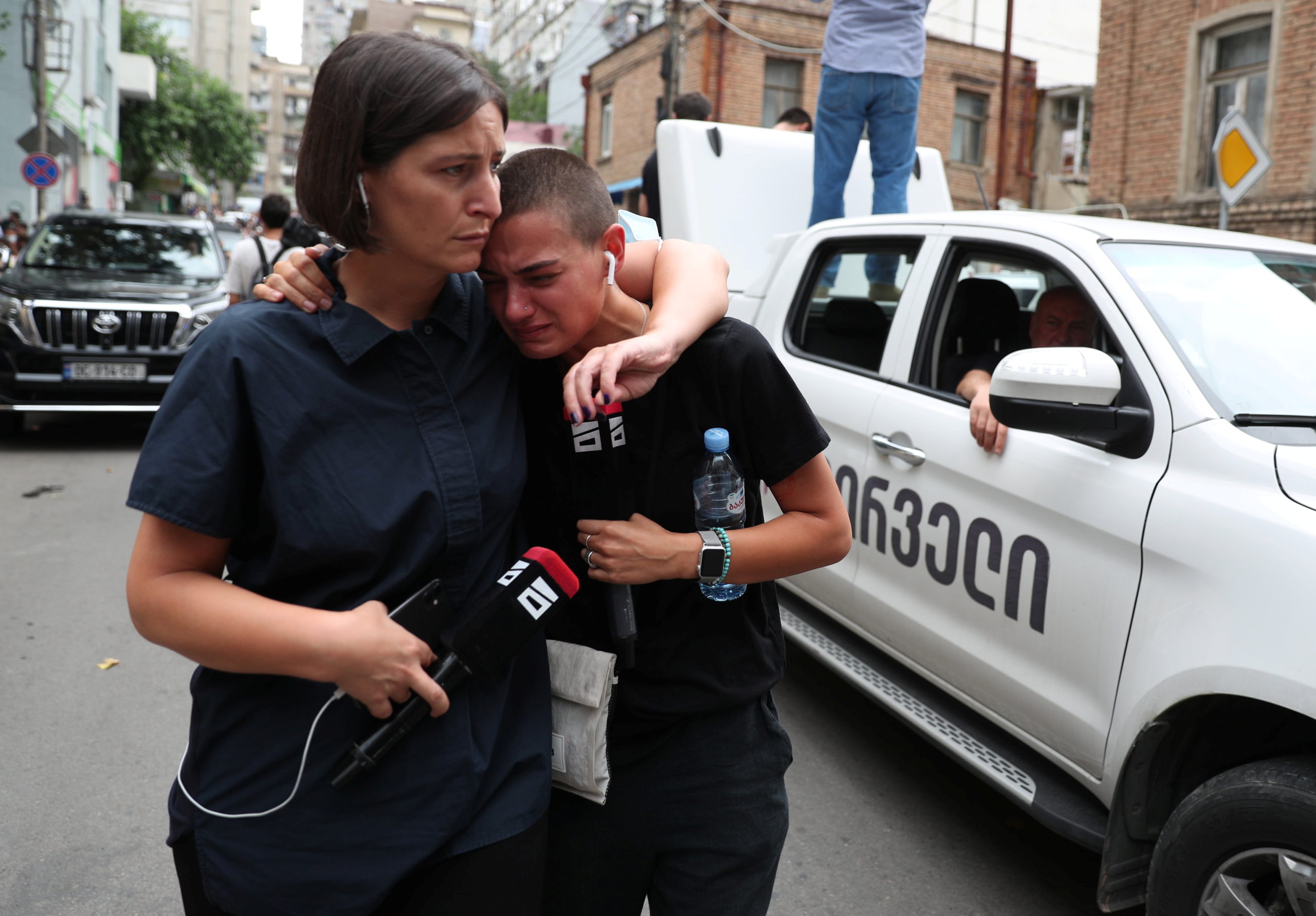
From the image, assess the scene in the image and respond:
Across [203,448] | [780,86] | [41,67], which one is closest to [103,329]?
[203,448]

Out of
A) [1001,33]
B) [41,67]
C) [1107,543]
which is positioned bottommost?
[1107,543]

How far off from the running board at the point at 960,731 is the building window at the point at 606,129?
27615mm

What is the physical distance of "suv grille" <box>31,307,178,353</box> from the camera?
8.34 meters

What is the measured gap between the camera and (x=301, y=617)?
126 centimetres

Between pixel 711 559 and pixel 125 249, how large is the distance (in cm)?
953

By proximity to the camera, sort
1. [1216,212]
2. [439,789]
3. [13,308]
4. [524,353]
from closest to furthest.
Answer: [439,789] < [524,353] < [13,308] < [1216,212]

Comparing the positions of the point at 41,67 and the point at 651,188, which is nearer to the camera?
the point at 651,188

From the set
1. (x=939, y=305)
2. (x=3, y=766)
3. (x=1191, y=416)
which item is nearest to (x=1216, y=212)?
(x=939, y=305)

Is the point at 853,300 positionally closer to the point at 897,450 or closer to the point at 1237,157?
the point at 897,450

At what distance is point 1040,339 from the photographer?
3637 mm

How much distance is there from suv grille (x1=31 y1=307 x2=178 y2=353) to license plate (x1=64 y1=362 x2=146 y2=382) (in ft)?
0.39

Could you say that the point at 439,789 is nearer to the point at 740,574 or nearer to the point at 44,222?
the point at 740,574

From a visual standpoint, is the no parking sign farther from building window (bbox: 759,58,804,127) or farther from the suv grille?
building window (bbox: 759,58,804,127)

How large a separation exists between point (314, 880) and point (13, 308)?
27.6 ft
